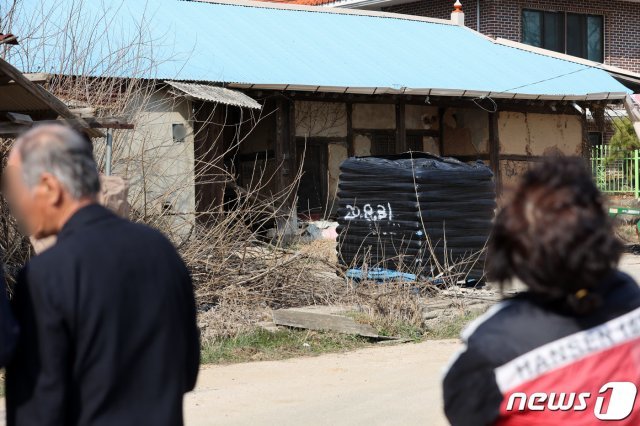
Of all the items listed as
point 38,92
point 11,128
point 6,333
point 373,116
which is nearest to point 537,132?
point 373,116

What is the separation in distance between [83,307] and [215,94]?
12597mm

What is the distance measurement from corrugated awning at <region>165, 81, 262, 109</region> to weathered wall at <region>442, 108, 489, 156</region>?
658cm

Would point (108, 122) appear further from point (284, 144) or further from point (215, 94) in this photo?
point (284, 144)

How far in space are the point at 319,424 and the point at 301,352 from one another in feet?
8.15

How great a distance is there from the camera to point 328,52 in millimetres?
18922

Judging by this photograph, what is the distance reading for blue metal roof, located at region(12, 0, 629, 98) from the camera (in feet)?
54.4

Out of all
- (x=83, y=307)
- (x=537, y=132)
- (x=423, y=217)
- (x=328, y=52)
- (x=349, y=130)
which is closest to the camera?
(x=83, y=307)

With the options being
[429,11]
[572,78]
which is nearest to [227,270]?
[572,78]

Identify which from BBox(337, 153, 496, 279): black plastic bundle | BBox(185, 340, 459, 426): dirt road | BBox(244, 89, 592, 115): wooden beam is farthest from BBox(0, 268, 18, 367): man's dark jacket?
BBox(244, 89, 592, 115): wooden beam

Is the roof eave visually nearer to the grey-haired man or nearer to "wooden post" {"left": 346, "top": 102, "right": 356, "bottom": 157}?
"wooden post" {"left": 346, "top": 102, "right": 356, "bottom": 157}

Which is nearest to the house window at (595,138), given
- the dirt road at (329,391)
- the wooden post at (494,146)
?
the wooden post at (494,146)

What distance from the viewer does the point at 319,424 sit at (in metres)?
6.63

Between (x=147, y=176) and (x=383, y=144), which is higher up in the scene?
(x=383, y=144)

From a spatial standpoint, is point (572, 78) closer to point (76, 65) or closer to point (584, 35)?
point (584, 35)
